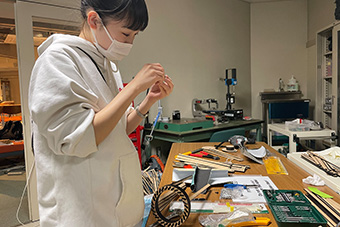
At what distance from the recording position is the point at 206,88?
4141 mm

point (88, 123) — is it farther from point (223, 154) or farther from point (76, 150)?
point (223, 154)

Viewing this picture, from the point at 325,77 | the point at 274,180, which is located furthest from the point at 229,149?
the point at 325,77

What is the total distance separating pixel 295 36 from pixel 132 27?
518 cm

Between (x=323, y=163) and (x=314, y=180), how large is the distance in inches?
8.6

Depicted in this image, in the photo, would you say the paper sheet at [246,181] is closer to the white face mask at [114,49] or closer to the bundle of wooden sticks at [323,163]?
the bundle of wooden sticks at [323,163]

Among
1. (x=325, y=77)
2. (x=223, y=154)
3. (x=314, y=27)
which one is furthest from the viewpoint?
(x=314, y=27)

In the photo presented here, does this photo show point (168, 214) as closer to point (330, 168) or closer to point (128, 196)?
point (128, 196)

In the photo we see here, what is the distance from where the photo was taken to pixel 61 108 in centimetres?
57

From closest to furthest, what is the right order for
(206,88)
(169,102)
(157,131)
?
(157,131)
(169,102)
(206,88)

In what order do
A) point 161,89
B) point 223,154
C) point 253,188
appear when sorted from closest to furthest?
point 161,89 → point 253,188 → point 223,154

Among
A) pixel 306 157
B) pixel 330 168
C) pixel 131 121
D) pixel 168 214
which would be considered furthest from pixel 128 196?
pixel 306 157

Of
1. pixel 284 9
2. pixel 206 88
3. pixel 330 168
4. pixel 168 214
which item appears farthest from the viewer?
pixel 284 9

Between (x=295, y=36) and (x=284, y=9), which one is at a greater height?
(x=284, y=9)

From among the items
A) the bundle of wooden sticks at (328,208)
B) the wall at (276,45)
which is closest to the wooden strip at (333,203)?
the bundle of wooden sticks at (328,208)
